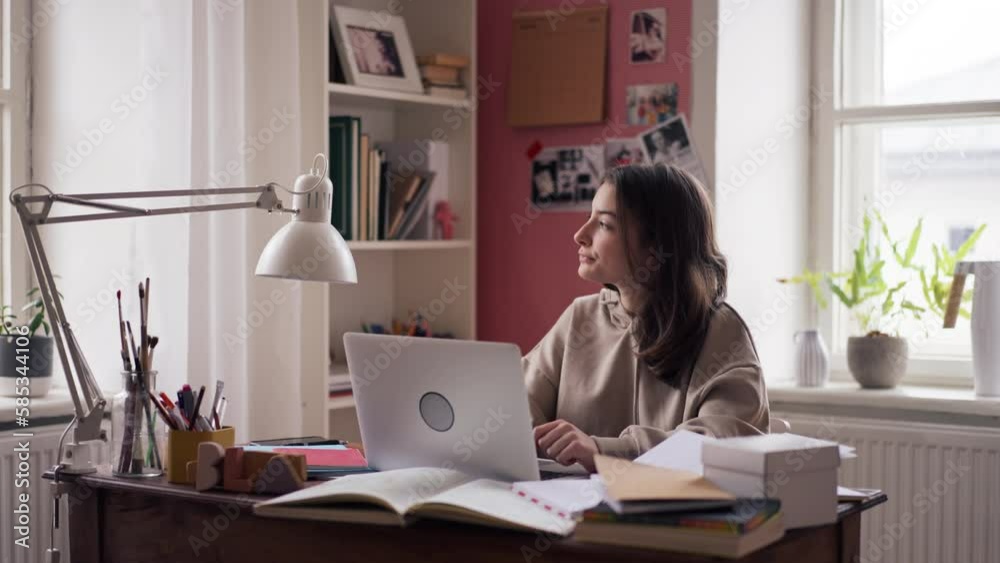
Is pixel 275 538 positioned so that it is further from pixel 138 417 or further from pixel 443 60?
pixel 443 60

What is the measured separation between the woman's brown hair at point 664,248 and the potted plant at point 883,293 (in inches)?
38.2

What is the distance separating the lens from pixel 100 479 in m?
1.80

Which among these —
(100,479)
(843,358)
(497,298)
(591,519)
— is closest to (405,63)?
(497,298)

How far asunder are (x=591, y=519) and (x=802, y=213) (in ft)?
6.74

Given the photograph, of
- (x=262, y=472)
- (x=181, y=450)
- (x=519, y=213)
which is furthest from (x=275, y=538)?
(x=519, y=213)

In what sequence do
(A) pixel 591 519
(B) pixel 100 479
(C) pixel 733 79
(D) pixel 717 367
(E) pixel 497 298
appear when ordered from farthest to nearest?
(E) pixel 497 298 → (C) pixel 733 79 → (D) pixel 717 367 → (B) pixel 100 479 → (A) pixel 591 519

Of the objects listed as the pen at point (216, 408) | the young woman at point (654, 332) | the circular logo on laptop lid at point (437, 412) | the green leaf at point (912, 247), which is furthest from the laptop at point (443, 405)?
the green leaf at point (912, 247)

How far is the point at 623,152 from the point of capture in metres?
3.19

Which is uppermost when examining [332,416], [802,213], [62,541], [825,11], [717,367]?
[825,11]

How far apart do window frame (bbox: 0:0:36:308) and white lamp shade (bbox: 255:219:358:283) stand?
1200 millimetres

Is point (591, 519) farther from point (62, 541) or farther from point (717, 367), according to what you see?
point (62, 541)

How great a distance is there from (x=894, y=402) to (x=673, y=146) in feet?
2.83

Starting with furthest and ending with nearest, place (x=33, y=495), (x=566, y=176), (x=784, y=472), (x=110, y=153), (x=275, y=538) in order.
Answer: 1. (x=566, y=176)
2. (x=110, y=153)
3. (x=33, y=495)
4. (x=275, y=538)
5. (x=784, y=472)

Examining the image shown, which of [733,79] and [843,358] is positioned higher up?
[733,79]
